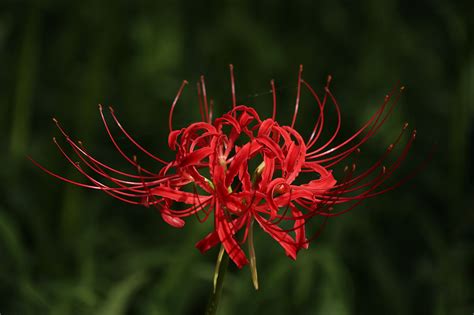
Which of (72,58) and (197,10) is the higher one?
(197,10)

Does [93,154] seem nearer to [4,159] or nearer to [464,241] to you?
[4,159]

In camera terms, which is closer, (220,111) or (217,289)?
(217,289)

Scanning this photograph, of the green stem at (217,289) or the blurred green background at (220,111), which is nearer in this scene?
the green stem at (217,289)

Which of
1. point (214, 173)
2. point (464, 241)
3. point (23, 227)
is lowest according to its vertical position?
point (23, 227)

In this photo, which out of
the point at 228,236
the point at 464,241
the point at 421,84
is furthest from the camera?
the point at 421,84

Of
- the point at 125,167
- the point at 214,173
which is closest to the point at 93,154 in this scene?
the point at 125,167

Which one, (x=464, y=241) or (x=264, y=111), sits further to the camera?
(x=264, y=111)

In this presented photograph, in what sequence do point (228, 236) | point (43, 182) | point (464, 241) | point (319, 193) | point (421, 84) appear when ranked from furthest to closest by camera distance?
point (421, 84)
point (43, 182)
point (464, 241)
point (319, 193)
point (228, 236)

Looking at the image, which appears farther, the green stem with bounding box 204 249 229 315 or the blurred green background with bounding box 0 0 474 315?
the blurred green background with bounding box 0 0 474 315
